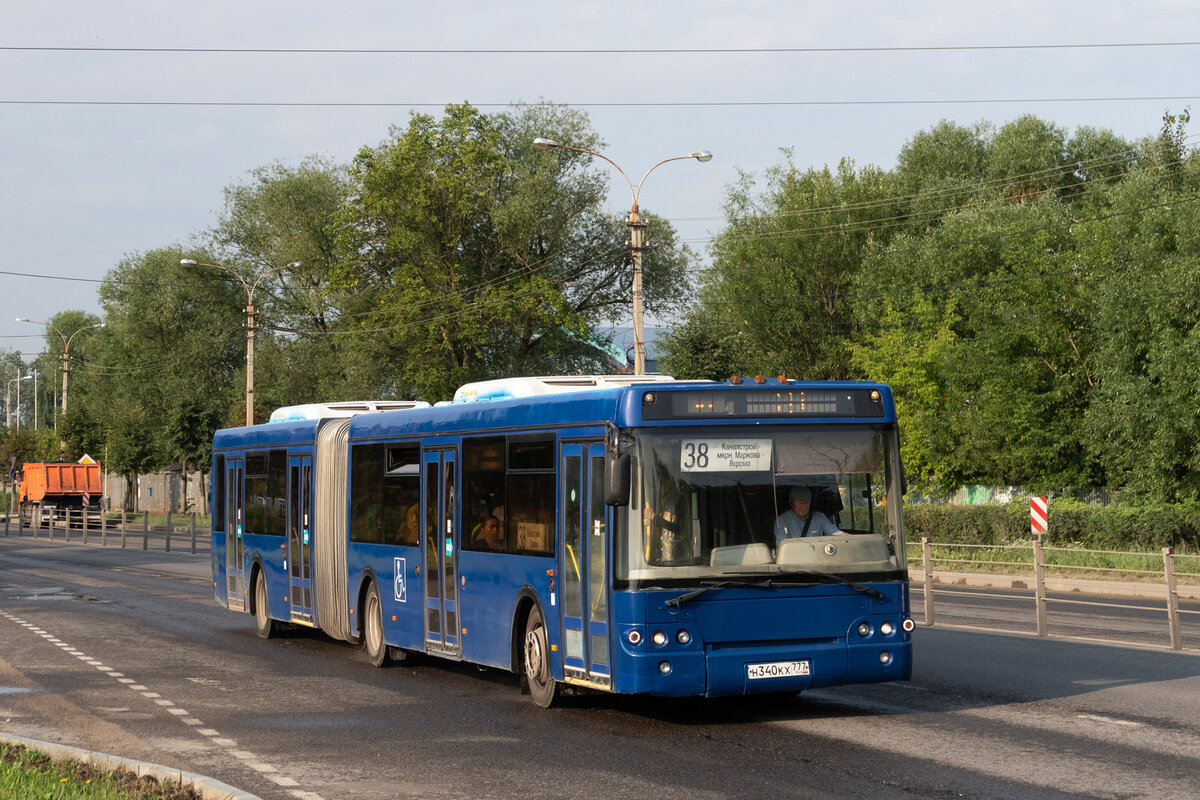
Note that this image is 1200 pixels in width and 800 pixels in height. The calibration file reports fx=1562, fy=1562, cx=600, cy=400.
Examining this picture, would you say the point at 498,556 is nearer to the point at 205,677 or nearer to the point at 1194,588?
the point at 205,677

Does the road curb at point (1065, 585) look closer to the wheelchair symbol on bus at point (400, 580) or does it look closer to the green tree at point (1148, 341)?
the green tree at point (1148, 341)

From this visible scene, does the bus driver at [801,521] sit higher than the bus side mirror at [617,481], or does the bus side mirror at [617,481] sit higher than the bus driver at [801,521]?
the bus side mirror at [617,481]

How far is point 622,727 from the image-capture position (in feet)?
37.6

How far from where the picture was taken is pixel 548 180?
58.7 meters

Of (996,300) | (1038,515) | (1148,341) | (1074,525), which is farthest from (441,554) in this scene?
(996,300)

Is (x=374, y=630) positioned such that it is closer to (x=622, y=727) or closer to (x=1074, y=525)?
(x=622, y=727)

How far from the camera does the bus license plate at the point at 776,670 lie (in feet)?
36.4

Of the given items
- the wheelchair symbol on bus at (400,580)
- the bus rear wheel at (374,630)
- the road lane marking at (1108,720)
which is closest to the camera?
the road lane marking at (1108,720)

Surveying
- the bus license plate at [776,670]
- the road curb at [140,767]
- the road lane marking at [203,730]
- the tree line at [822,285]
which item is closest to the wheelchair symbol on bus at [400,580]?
the road lane marking at [203,730]

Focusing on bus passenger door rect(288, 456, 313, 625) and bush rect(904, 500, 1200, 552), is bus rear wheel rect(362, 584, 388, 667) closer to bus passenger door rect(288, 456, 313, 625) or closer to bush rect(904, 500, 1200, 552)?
bus passenger door rect(288, 456, 313, 625)

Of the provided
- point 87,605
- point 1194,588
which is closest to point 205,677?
point 87,605

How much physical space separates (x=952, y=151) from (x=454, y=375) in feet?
79.1

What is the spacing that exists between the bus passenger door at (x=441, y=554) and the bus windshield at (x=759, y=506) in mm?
3717

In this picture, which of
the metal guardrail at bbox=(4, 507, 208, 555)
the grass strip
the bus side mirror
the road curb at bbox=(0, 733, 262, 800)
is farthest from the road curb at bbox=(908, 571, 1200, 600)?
the metal guardrail at bbox=(4, 507, 208, 555)
